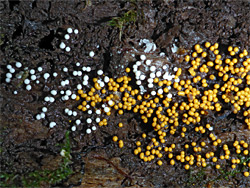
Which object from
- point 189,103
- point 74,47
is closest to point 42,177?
point 74,47

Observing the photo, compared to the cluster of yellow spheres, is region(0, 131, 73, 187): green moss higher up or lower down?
lower down

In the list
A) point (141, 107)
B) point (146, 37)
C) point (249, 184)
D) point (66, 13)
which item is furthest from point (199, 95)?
point (66, 13)

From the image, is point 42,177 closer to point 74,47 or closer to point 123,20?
point 74,47

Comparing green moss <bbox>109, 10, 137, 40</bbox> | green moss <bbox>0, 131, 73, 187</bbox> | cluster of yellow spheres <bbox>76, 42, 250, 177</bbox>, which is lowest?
green moss <bbox>0, 131, 73, 187</bbox>

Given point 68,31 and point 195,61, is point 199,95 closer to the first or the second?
point 195,61

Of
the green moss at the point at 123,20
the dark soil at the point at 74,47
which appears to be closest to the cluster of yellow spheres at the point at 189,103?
the dark soil at the point at 74,47

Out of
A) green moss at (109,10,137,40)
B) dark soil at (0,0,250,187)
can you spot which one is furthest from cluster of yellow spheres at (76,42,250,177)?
green moss at (109,10,137,40)

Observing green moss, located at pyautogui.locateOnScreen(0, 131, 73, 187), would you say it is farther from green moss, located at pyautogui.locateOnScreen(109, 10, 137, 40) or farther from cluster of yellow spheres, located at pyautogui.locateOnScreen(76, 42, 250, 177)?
green moss, located at pyautogui.locateOnScreen(109, 10, 137, 40)
